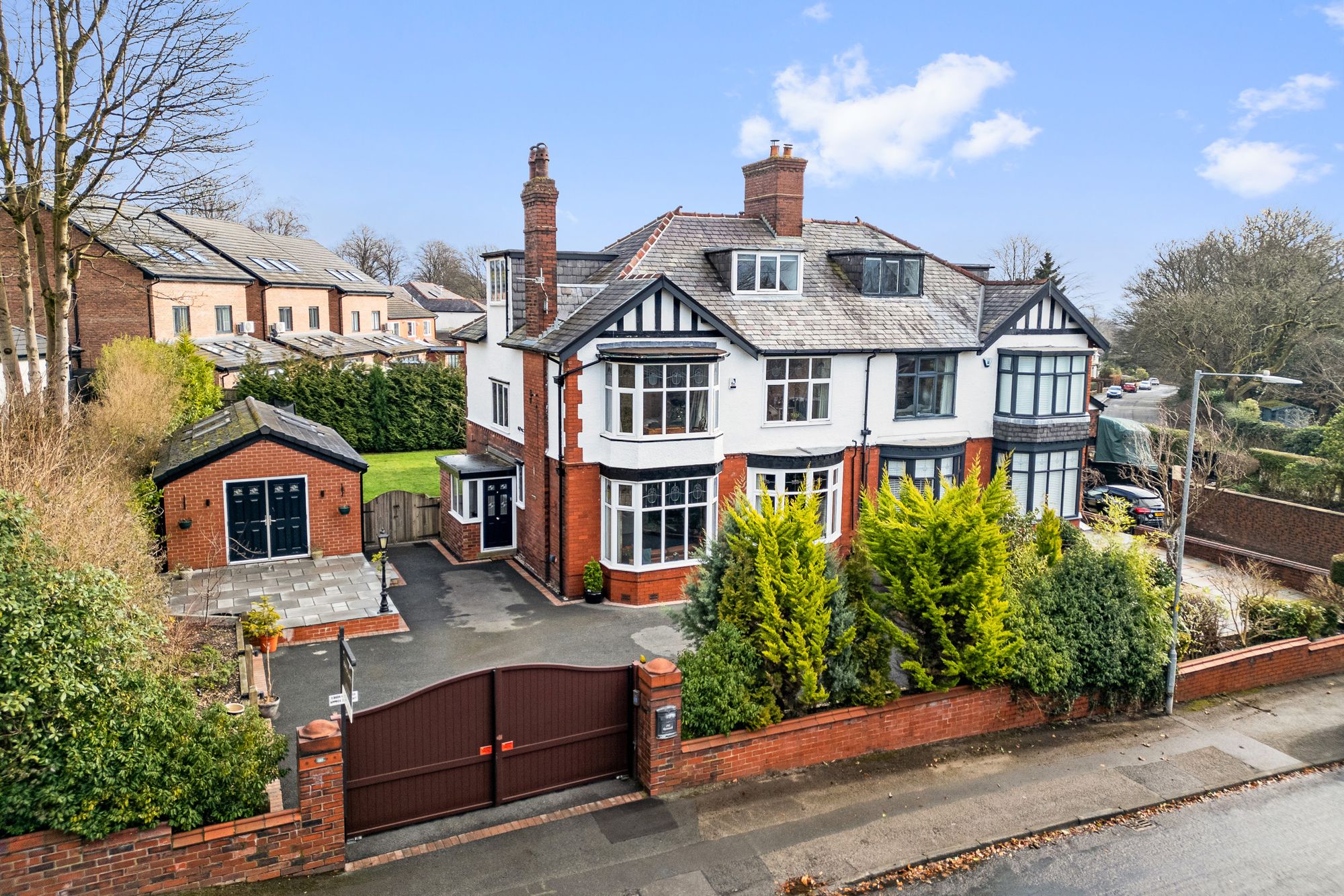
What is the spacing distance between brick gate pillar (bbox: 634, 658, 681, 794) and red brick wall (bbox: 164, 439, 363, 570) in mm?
12231

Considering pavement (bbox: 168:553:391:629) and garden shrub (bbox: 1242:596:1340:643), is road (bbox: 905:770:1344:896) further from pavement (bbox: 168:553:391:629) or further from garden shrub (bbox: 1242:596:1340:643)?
pavement (bbox: 168:553:391:629)

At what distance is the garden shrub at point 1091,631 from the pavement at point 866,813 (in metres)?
0.74

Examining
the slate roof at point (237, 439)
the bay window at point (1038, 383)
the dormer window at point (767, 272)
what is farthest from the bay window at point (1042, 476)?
the slate roof at point (237, 439)

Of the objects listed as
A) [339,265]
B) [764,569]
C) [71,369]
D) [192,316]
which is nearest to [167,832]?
[764,569]

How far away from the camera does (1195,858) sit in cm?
1122

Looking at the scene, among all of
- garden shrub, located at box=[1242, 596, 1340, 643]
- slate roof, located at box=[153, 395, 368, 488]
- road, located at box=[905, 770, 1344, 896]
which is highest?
slate roof, located at box=[153, 395, 368, 488]

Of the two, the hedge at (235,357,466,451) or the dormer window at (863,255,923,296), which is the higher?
the dormer window at (863,255,923,296)

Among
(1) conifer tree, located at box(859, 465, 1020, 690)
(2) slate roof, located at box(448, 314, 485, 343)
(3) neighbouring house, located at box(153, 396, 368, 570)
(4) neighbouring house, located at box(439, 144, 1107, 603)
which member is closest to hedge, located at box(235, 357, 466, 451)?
(2) slate roof, located at box(448, 314, 485, 343)

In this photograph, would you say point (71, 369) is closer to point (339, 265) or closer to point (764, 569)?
point (339, 265)

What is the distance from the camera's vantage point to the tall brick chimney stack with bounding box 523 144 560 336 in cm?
2125

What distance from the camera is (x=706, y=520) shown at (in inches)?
834

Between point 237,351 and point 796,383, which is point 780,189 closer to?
point 796,383

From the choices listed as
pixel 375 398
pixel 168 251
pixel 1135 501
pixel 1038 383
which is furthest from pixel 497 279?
pixel 1135 501

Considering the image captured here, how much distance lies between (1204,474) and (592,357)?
59.7 feet
